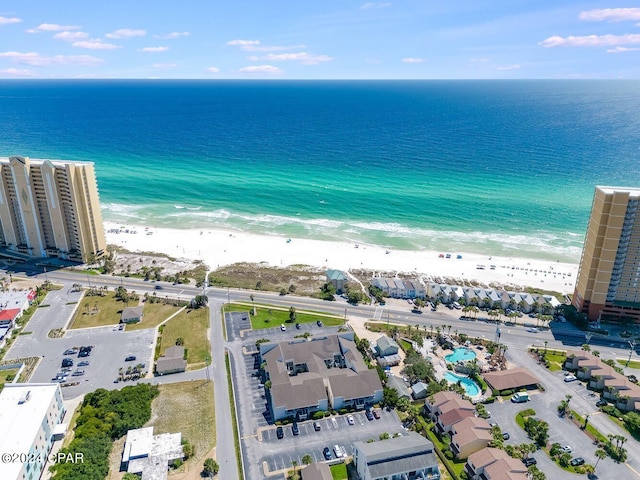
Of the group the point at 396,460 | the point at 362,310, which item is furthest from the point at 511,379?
the point at 362,310

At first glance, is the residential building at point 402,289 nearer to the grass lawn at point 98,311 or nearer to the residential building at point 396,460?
the residential building at point 396,460

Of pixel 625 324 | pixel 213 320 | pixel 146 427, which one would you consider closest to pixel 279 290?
pixel 213 320

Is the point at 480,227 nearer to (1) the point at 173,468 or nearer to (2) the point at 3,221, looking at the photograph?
(1) the point at 173,468

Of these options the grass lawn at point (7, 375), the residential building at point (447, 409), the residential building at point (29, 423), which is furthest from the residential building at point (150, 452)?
the residential building at point (447, 409)

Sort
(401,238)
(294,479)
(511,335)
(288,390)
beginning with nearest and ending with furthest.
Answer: (294,479), (288,390), (511,335), (401,238)

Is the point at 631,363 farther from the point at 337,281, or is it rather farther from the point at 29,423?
the point at 29,423

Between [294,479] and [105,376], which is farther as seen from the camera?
[105,376]

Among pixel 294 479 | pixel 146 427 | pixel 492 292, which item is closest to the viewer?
pixel 294 479
